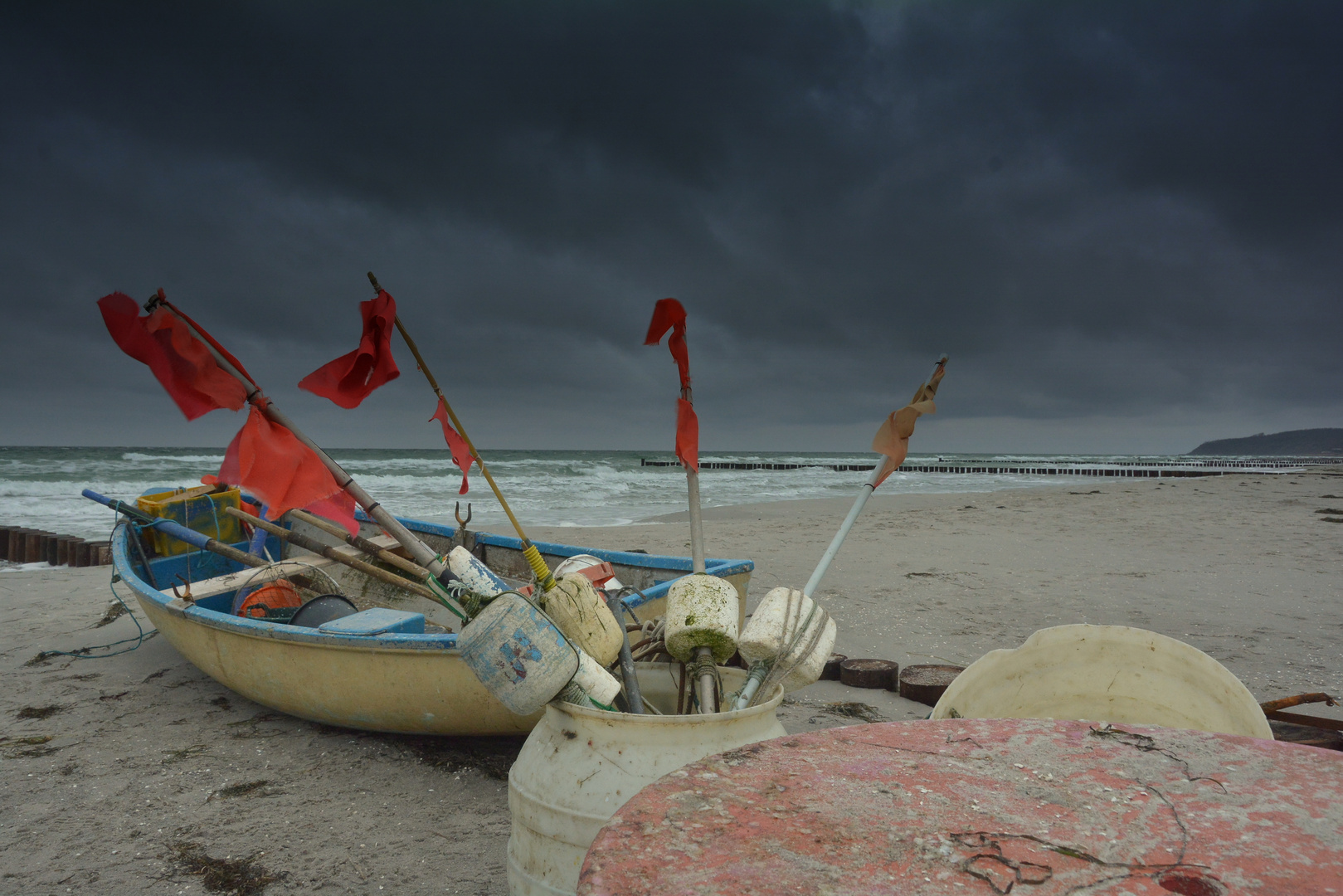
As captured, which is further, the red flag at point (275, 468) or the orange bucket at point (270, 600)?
the orange bucket at point (270, 600)

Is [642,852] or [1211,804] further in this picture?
[1211,804]

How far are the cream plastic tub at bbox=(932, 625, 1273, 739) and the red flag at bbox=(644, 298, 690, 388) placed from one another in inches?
52.8

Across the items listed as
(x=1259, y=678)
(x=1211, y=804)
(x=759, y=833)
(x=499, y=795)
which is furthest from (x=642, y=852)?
(x=1259, y=678)

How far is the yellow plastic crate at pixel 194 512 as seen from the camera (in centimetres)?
617

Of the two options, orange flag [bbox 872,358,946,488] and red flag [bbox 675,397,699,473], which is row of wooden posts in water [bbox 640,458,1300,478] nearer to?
orange flag [bbox 872,358,946,488]

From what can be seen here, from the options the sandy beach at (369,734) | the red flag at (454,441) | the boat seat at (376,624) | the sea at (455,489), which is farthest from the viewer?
the sea at (455,489)

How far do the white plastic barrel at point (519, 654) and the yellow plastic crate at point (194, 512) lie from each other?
221 inches

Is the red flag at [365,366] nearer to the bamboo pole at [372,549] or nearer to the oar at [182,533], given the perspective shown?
the bamboo pole at [372,549]

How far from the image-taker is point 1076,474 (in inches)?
1727

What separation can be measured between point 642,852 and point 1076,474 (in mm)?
49431

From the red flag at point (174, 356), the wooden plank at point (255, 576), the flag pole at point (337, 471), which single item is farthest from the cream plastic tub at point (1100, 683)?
the wooden plank at point (255, 576)

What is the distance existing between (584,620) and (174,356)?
1.35 m

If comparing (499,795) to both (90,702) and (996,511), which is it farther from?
(996,511)

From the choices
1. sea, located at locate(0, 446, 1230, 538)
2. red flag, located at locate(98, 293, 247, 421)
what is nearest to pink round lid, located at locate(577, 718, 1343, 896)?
A: red flag, located at locate(98, 293, 247, 421)
